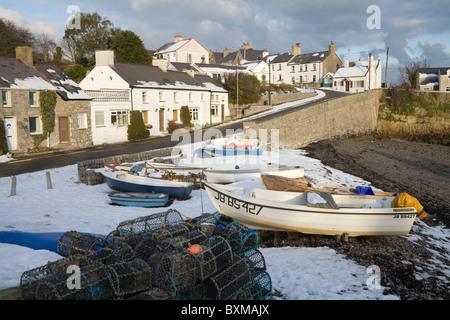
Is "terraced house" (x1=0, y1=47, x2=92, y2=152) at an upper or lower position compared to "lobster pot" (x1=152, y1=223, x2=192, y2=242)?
upper

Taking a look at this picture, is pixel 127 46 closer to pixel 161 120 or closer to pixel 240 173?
pixel 161 120

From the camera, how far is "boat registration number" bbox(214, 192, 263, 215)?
34.4 feet

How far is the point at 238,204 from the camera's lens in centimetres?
1072

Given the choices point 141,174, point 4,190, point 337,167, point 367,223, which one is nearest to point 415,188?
point 337,167

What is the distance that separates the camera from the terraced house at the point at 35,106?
899 inches

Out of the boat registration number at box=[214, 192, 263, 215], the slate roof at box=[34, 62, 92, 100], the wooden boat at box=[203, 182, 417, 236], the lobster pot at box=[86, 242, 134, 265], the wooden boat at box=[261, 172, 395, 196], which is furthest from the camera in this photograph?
the slate roof at box=[34, 62, 92, 100]

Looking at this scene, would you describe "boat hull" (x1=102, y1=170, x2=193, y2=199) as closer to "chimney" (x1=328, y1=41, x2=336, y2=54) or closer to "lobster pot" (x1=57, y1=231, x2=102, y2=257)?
"lobster pot" (x1=57, y1=231, x2=102, y2=257)

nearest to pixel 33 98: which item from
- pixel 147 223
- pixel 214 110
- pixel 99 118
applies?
pixel 99 118

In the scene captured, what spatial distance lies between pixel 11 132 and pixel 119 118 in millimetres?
8208

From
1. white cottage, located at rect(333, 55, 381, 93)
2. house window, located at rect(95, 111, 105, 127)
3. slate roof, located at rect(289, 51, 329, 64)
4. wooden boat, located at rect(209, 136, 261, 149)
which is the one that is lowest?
wooden boat, located at rect(209, 136, 261, 149)

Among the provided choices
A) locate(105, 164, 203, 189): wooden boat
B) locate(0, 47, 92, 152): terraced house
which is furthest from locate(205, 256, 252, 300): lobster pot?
locate(0, 47, 92, 152): terraced house

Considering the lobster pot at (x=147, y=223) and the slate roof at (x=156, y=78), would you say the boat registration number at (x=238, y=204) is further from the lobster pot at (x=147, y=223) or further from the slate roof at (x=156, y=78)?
the slate roof at (x=156, y=78)

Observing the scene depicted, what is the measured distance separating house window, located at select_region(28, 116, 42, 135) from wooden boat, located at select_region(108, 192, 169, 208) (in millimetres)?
13724

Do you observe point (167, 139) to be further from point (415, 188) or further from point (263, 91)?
point (263, 91)
